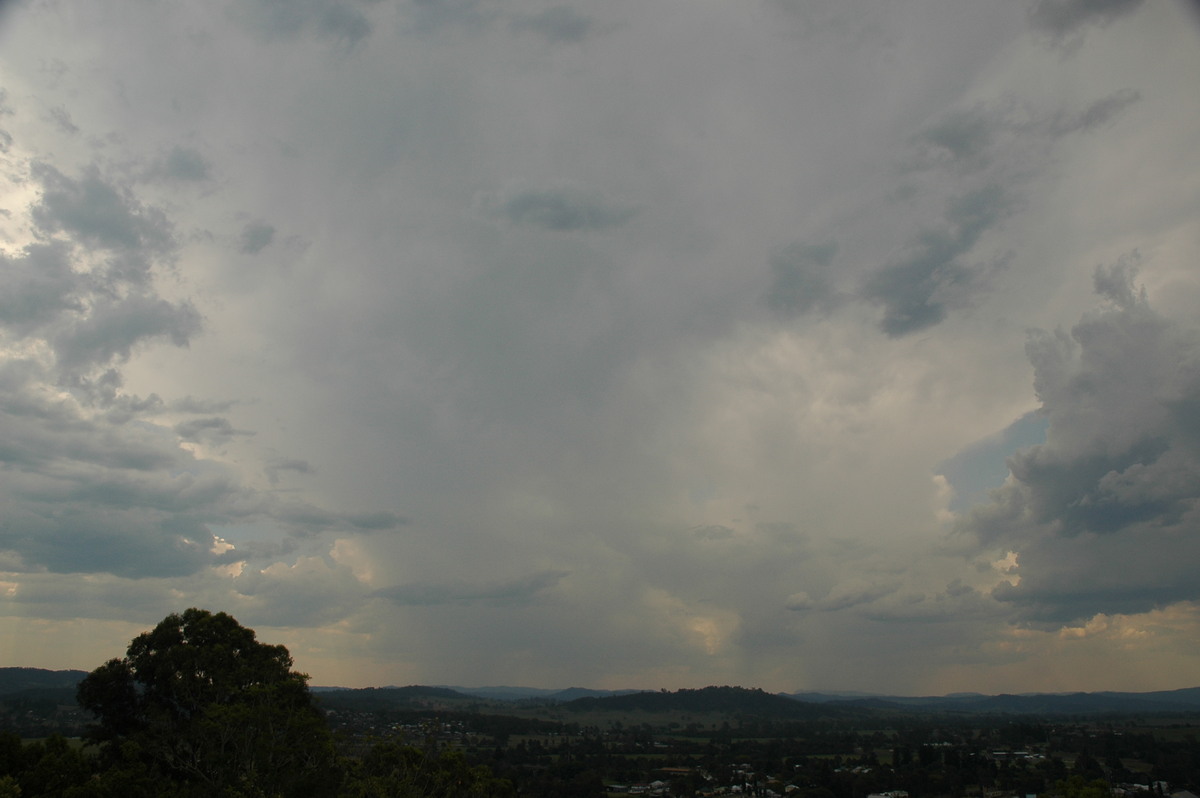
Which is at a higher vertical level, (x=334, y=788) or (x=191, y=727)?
(x=191, y=727)

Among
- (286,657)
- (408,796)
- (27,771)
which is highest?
(286,657)

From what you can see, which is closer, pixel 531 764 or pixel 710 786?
pixel 710 786

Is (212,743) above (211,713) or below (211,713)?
below

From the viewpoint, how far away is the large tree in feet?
130

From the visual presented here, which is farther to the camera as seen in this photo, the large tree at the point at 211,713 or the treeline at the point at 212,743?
the large tree at the point at 211,713

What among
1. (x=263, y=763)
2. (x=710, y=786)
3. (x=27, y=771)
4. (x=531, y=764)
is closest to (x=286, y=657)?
(x=263, y=763)

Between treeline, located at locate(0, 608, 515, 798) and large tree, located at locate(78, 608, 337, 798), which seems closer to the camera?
treeline, located at locate(0, 608, 515, 798)

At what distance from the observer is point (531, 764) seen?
186000mm

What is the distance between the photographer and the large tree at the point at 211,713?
130ft

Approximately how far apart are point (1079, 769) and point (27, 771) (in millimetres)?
195481

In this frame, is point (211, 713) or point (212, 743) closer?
point (211, 713)

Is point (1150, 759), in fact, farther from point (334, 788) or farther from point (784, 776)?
point (334, 788)

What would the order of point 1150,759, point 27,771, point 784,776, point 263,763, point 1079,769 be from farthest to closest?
point 1150,759, point 784,776, point 1079,769, point 263,763, point 27,771

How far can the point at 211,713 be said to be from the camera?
131ft
